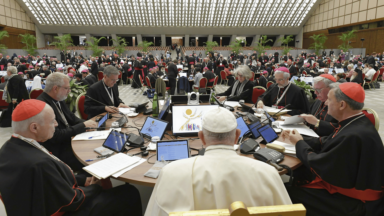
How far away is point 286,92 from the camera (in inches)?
144

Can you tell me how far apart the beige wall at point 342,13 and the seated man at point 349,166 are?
21944 millimetres

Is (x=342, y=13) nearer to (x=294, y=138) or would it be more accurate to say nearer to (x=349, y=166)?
(x=294, y=138)

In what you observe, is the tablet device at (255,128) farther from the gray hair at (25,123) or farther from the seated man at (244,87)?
the seated man at (244,87)

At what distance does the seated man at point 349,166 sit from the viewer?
1.59m

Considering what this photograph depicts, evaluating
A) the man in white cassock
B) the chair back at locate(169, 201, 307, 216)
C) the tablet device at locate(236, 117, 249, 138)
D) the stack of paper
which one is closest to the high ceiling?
the tablet device at locate(236, 117, 249, 138)

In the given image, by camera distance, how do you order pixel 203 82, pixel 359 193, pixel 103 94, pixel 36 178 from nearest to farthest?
pixel 36 178 → pixel 359 193 → pixel 103 94 → pixel 203 82

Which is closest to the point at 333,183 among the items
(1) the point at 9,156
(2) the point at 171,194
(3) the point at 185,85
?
(2) the point at 171,194

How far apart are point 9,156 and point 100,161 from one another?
0.60 metres

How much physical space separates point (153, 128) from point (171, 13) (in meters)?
26.8

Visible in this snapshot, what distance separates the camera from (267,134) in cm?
226

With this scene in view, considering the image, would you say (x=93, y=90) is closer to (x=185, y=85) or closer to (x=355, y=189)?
(x=355, y=189)

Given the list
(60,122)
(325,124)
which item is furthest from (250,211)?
(60,122)

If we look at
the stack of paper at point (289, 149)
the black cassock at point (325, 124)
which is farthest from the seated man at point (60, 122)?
the black cassock at point (325, 124)

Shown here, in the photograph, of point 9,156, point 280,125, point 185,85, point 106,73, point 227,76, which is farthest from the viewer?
point 227,76
